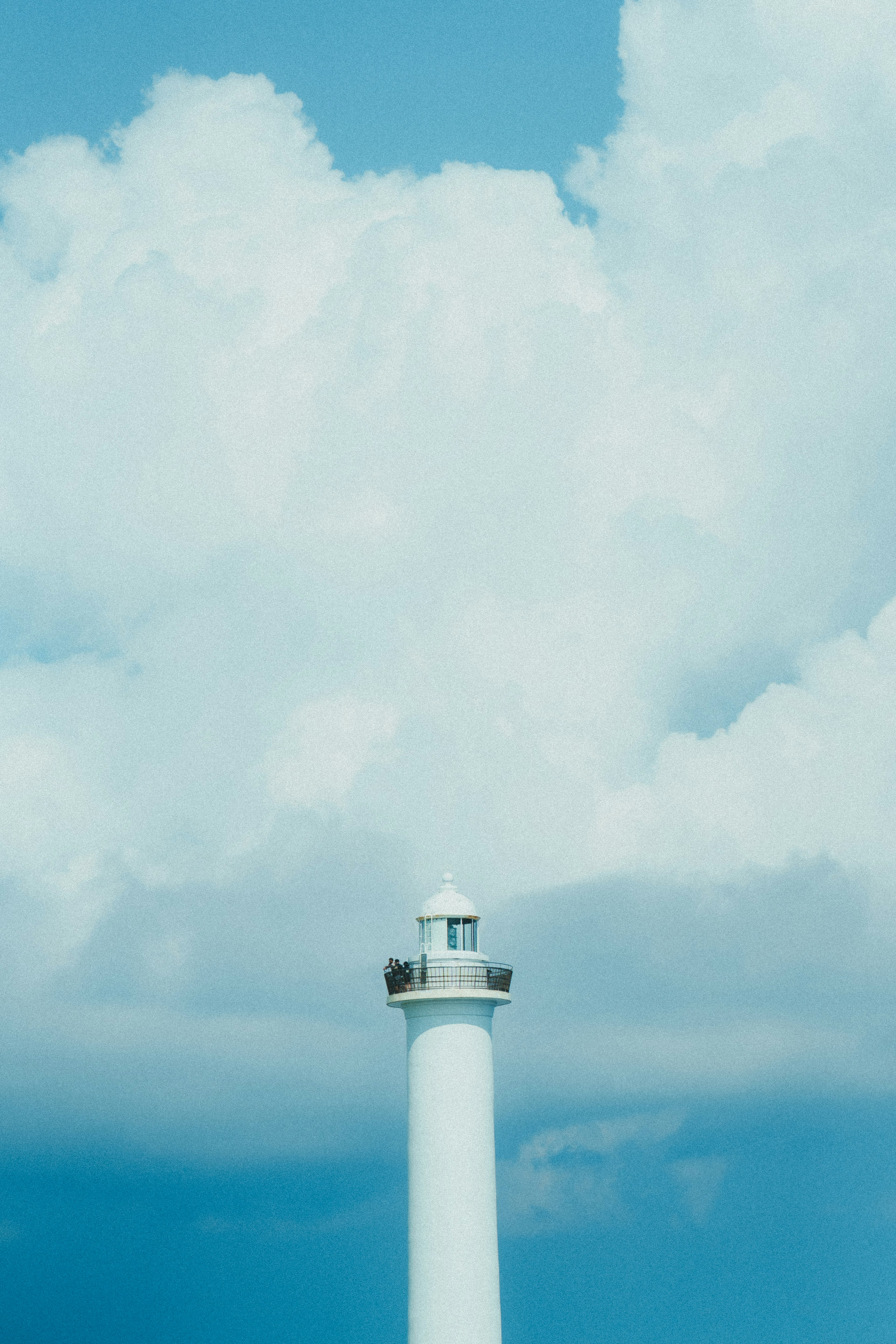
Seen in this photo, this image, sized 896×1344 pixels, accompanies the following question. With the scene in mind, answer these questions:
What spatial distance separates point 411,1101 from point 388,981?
443 centimetres

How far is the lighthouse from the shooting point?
54594 millimetres

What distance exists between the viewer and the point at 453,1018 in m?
56.5

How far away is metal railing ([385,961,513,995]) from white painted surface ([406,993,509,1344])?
43 centimetres

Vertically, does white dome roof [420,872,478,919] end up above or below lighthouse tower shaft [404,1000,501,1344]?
above

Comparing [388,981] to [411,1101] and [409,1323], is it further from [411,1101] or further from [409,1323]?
[409,1323]

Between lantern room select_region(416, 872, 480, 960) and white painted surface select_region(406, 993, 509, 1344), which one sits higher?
lantern room select_region(416, 872, 480, 960)

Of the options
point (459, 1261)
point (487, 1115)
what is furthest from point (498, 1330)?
point (487, 1115)

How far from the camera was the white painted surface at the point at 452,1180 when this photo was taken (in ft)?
179

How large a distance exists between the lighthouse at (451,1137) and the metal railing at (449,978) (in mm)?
38

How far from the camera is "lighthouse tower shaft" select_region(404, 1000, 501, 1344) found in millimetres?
54531

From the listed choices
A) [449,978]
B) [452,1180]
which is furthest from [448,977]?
[452,1180]

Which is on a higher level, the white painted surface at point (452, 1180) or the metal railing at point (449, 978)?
the metal railing at point (449, 978)

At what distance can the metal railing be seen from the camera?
185ft

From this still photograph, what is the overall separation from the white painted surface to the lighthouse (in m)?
0.03
